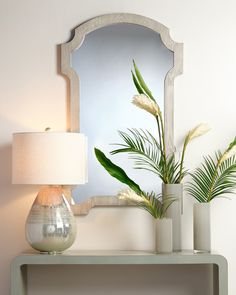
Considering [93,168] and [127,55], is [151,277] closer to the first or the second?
[93,168]

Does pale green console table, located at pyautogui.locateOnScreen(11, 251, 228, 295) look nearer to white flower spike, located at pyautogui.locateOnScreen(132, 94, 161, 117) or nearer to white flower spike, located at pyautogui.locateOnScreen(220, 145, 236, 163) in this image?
white flower spike, located at pyautogui.locateOnScreen(220, 145, 236, 163)

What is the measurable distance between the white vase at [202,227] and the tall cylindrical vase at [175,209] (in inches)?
2.9

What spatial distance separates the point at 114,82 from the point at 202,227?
82 cm

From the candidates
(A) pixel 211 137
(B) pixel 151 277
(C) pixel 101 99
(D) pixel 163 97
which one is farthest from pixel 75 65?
(B) pixel 151 277

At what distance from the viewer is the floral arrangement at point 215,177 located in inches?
139

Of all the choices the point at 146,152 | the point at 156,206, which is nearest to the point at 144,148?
the point at 146,152

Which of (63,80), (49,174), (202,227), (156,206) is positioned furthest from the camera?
(63,80)

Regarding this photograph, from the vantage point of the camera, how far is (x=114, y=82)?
145 inches

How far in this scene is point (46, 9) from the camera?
3742 mm

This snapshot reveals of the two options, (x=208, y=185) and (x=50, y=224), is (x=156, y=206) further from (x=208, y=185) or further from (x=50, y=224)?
(x=50, y=224)

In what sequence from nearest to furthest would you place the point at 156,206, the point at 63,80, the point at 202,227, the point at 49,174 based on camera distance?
the point at 49,174
the point at 202,227
the point at 156,206
the point at 63,80

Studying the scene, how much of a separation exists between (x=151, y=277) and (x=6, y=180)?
85 centimetres

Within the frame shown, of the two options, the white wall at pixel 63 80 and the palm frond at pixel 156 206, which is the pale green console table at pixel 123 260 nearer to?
the palm frond at pixel 156 206

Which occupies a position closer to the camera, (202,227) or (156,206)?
(202,227)
